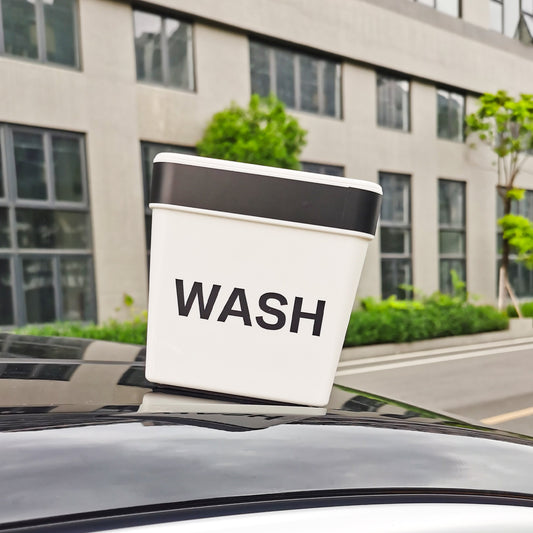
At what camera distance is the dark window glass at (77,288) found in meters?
10.0

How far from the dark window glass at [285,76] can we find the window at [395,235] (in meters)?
3.79

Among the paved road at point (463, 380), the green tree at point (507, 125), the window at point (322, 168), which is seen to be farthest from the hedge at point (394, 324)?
the window at point (322, 168)

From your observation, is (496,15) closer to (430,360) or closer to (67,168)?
(430,360)

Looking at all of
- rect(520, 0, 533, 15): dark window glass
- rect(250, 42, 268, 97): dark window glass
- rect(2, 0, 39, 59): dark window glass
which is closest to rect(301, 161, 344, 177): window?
rect(250, 42, 268, 97): dark window glass

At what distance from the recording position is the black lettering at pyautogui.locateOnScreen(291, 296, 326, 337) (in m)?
1.01

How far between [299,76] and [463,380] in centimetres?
899

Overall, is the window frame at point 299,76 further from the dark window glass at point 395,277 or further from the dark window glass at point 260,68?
the dark window glass at point 395,277

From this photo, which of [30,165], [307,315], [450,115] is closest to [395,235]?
[450,115]

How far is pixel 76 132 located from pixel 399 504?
10641mm

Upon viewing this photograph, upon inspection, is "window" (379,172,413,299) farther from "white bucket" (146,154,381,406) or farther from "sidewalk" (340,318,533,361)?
"white bucket" (146,154,381,406)

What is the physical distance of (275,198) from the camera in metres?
0.97

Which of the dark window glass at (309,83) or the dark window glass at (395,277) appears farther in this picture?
the dark window glass at (395,277)

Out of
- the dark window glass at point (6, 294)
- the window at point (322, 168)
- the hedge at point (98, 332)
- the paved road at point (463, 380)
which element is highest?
the window at point (322, 168)

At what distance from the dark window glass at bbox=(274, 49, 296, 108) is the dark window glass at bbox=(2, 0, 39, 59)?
573 centimetres
